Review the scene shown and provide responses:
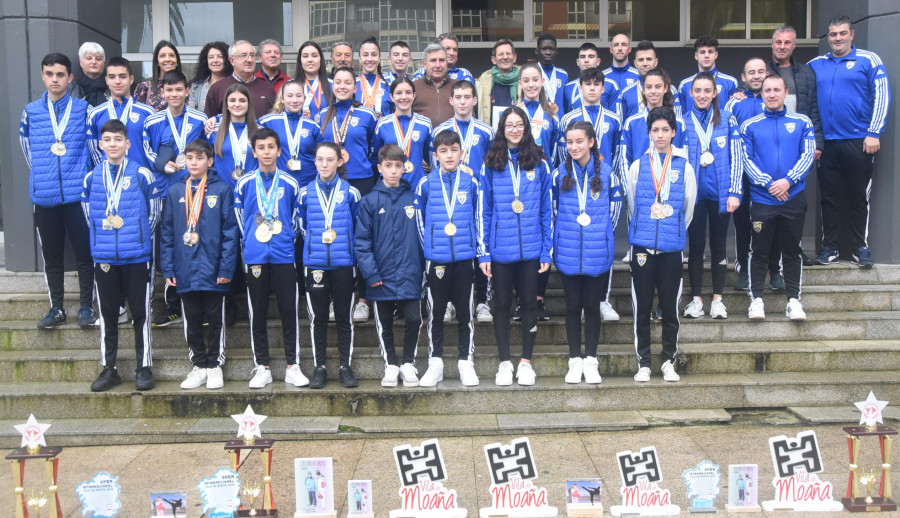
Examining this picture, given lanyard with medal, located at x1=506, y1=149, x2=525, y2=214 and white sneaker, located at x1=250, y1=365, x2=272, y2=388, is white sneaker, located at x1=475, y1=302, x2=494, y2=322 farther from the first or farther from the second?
white sneaker, located at x1=250, y1=365, x2=272, y2=388

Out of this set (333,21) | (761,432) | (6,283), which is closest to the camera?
(761,432)

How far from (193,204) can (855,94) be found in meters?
5.75

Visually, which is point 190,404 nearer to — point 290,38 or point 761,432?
point 761,432

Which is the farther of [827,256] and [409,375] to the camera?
[827,256]

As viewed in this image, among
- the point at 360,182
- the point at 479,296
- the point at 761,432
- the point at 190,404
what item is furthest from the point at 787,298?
the point at 190,404

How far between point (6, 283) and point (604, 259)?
5341mm

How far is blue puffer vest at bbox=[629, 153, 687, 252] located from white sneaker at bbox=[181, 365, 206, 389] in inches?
134

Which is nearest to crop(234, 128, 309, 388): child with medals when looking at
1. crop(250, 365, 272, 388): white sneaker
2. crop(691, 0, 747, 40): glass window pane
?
crop(250, 365, 272, 388): white sneaker

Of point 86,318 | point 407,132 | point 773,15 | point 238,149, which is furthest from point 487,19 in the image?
point 86,318

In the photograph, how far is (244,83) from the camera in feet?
22.8

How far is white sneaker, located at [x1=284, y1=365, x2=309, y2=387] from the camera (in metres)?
5.93

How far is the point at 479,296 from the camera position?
6.79 meters

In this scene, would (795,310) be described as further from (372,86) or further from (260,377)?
(260,377)

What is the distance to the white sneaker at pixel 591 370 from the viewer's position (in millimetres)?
5953
